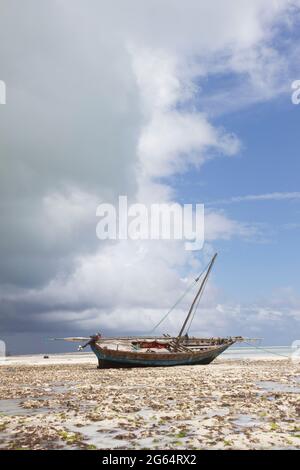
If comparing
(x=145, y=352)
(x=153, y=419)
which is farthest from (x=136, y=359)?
(x=153, y=419)

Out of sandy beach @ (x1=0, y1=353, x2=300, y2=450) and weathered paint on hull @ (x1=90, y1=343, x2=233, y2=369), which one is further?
weathered paint on hull @ (x1=90, y1=343, x2=233, y2=369)

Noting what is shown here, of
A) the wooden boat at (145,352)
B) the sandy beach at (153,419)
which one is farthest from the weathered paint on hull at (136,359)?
the sandy beach at (153,419)

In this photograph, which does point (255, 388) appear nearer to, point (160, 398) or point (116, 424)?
point (160, 398)

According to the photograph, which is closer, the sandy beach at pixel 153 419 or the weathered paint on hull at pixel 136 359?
the sandy beach at pixel 153 419

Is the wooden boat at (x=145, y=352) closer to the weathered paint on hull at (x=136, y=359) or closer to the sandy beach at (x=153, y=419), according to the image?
the weathered paint on hull at (x=136, y=359)

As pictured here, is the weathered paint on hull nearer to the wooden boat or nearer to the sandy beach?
the wooden boat

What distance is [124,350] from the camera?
49156 mm

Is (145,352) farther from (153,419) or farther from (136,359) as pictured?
(153,419)

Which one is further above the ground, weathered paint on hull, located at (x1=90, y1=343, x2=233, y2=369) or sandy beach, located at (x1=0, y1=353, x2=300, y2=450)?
sandy beach, located at (x1=0, y1=353, x2=300, y2=450)

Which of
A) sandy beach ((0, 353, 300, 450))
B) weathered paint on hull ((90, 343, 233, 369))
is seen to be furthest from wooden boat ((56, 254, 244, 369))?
sandy beach ((0, 353, 300, 450))

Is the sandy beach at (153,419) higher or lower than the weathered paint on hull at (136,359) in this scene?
higher
